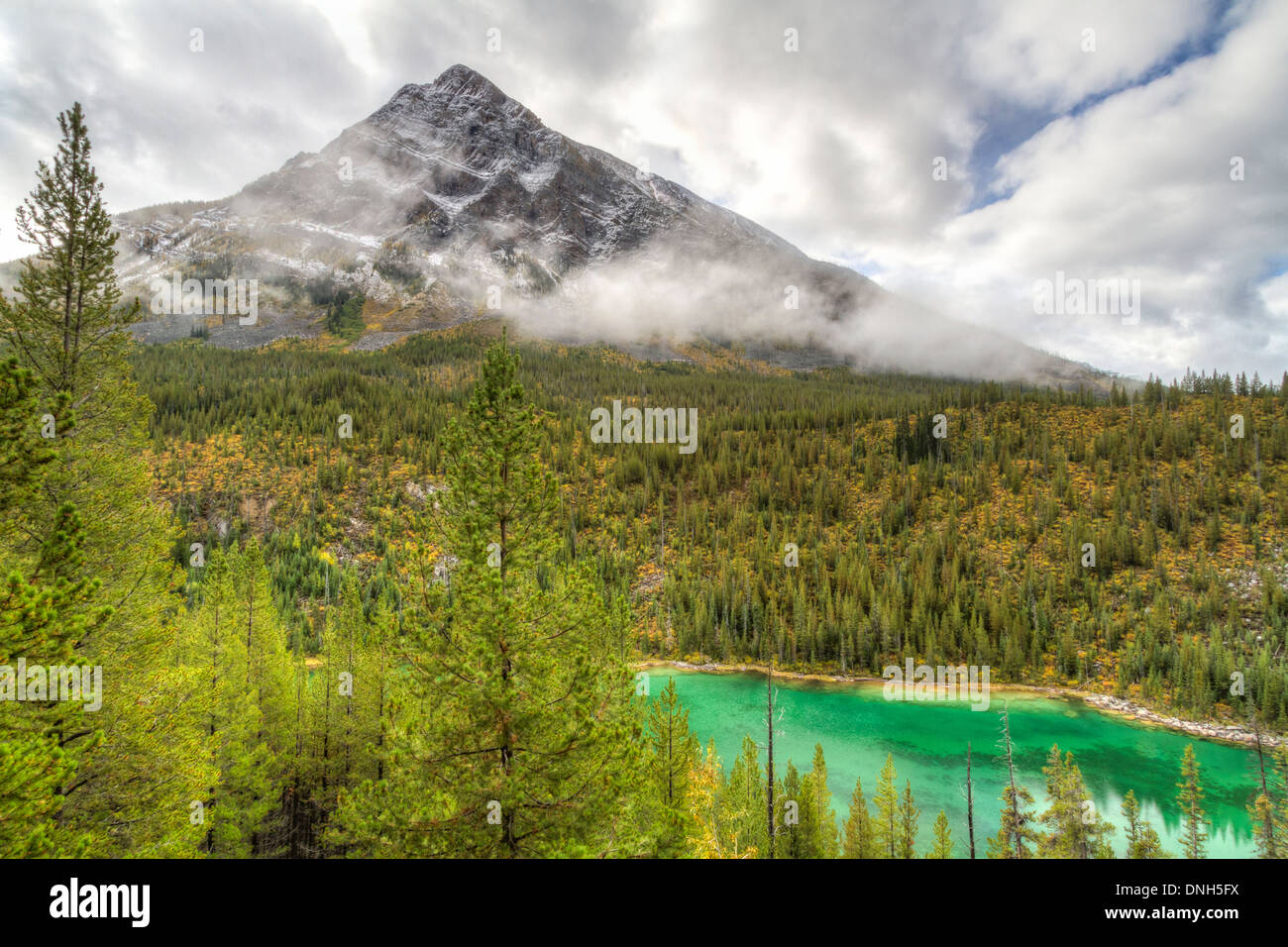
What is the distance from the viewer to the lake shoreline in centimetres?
4644

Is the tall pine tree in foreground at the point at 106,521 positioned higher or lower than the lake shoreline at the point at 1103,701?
higher

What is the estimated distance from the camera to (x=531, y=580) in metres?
12.1

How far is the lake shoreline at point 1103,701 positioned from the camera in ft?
152

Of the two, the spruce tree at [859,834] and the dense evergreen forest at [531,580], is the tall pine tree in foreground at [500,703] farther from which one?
the spruce tree at [859,834]

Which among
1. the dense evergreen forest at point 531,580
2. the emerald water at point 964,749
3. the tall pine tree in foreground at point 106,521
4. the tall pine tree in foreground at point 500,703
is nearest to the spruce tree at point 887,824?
the dense evergreen forest at point 531,580

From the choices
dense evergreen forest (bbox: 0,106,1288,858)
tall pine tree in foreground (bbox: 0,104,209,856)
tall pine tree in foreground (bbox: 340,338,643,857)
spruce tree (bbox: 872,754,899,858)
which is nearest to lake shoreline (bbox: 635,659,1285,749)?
dense evergreen forest (bbox: 0,106,1288,858)

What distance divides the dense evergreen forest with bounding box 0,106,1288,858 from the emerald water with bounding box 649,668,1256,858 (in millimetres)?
2857

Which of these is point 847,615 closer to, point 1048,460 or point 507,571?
point 1048,460

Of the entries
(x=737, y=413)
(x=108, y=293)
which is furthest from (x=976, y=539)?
(x=108, y=293)

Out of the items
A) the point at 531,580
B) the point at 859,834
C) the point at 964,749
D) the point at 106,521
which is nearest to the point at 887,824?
the point at 859,834

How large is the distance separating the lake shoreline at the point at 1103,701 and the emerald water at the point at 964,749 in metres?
1.47

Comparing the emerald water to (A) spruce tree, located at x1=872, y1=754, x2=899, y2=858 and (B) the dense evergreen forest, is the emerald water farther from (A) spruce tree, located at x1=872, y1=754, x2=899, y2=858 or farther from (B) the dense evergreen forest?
(A) spruce tree, located at x1=872, y1=754, x2=899, y2=858

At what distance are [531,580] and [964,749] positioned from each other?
47884 mm
